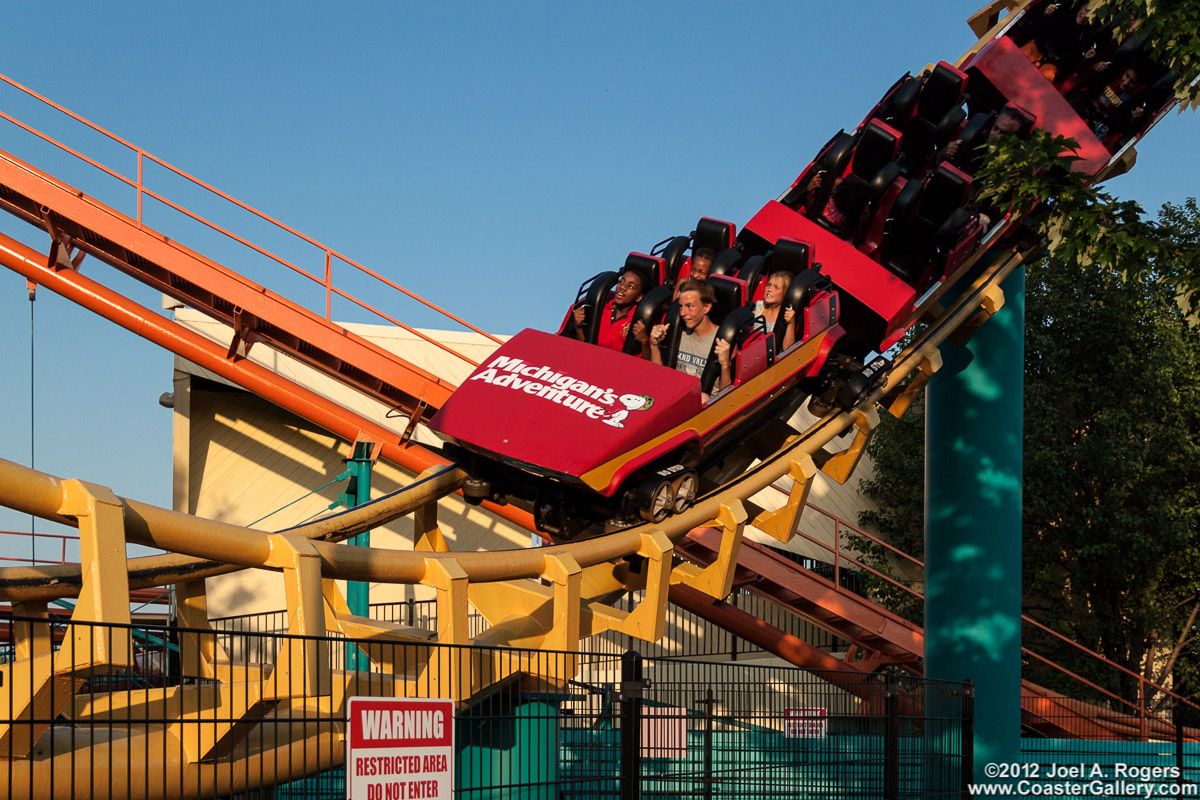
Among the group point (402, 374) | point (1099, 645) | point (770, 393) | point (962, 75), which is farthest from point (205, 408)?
point (1099, 645)

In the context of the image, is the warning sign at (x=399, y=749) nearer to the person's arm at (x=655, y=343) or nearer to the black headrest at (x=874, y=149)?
the person's arm at (x=655, y=343)

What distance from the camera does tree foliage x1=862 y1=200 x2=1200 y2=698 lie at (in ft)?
54.0

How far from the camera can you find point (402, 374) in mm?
→ 11781

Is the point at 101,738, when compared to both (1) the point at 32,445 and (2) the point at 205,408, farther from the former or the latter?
(2) the point at 205,408

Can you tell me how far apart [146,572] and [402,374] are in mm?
6034

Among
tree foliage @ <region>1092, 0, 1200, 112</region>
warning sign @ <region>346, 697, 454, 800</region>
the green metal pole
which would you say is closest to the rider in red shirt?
the green metal pole

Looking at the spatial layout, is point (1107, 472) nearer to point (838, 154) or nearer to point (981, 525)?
point (981, 525)

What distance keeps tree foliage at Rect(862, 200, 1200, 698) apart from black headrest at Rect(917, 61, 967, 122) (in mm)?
6224

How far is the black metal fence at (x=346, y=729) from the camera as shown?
387 cm

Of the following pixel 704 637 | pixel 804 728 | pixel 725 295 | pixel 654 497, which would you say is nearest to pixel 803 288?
pixel 725 295

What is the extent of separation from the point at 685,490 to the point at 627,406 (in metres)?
0.74

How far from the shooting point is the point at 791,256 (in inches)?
381

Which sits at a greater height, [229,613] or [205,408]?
[205,408]

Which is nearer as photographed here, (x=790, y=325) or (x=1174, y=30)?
(x=1174, y=30)
